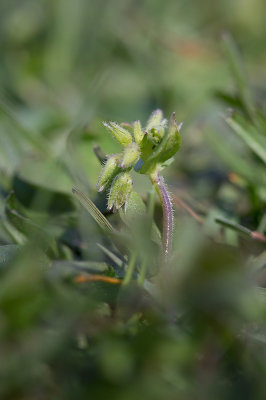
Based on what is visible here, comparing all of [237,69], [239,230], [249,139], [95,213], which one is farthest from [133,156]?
[237,69]

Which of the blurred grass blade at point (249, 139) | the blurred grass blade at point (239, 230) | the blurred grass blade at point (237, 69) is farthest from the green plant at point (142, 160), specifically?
the blurred grass blade at point (237, 69)

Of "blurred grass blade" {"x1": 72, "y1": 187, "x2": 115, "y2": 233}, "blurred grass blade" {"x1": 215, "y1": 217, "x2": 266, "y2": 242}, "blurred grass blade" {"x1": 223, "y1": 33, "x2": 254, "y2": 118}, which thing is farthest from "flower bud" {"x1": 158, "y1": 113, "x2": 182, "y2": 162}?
"blurred grass blade" {"x1": 223, "y1": 33, "x2": 254, "y2": 118}

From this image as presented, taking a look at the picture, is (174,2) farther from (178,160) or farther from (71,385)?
(71,385)

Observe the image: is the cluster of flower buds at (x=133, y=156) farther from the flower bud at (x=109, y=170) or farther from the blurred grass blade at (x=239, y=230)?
the blurred grass blade at (x=239, y=230)

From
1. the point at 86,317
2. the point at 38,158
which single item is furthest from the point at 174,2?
the point at 86,317

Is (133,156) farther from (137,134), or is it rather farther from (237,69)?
(237,69)

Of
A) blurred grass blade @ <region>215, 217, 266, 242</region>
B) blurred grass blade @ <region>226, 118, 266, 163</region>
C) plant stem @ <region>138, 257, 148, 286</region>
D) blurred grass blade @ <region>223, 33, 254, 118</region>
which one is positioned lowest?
plant stem @ <region>138, 257, 148, 286</region>

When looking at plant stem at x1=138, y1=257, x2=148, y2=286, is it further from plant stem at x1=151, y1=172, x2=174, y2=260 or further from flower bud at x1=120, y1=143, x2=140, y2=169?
flower bud at x1=120, y1=143, x2=140, y2=169
